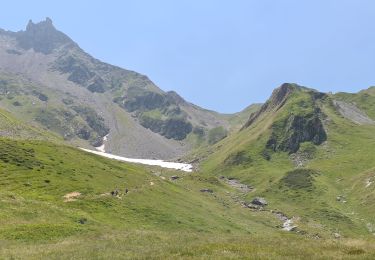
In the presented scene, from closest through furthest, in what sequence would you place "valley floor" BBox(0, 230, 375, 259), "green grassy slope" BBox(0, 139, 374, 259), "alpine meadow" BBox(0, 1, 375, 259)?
"valley floor" BBox(0, 230, 375, 259)
"green grassy slope" BBox(0, 139, 374, 259)
"alpine meadow" BBox(0, 1, 375, 259)

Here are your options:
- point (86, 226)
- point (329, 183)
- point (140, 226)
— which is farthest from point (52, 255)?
point (329, 183)

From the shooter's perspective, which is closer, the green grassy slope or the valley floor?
the valley floor

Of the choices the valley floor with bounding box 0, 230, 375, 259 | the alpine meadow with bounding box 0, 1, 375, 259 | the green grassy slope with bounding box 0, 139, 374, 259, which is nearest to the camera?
the valley floor with bounding box 0, 230, 375, 259

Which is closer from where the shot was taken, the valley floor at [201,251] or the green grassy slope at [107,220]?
the valley floor at [201,251]

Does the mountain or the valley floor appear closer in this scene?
the valley floor

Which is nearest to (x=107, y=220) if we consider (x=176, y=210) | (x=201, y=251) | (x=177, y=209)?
(x=176, y=210)

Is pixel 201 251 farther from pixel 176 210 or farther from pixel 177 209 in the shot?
pixel 177 209

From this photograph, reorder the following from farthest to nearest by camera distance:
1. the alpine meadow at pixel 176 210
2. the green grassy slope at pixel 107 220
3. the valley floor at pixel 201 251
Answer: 1. the alpine meadow at pixel 176 210
2. the green grassy slope at pixel 107 220
3. the valley floor at pixel 201 251

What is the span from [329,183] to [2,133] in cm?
10738

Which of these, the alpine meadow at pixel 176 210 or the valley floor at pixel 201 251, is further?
the alpine meadow at pixel 176 210

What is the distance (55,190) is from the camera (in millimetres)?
74312

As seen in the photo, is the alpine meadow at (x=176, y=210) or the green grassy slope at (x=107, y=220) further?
the alpine meadow at (x=176, y=210)

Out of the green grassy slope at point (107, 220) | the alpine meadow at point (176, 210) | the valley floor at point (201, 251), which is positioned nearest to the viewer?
the valley floor at point (201, 251)

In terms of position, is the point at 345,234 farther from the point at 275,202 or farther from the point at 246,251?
the point at 246,251
